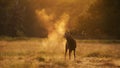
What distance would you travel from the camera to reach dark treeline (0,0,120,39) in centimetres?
4775

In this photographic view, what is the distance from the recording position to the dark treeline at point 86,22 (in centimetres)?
4775

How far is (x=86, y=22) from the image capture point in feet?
159

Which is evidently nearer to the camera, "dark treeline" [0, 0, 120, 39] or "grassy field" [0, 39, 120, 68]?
"grassy field" [0, 39, 120, 68]

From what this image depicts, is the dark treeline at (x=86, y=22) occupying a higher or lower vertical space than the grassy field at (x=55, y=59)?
higher

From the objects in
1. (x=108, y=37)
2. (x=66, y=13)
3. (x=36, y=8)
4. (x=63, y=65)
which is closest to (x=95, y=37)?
(x=108, y=37)

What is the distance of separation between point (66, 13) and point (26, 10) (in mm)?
6515

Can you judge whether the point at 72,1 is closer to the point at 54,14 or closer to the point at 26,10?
the point at 54,14

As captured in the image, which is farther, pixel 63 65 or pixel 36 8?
pixel 36 8

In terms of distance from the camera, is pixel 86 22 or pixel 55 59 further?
pixel 86 22

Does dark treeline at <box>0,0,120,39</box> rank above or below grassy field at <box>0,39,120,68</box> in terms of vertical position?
above

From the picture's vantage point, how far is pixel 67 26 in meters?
48.7

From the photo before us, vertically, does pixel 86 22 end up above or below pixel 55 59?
above

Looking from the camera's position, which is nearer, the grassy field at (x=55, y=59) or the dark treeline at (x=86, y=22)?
the grassy field at (x=55, y=59)

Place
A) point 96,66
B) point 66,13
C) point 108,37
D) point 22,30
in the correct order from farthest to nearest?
1. point 66,13
2. point 22,30
3. point 108,37
4. point 96,66
